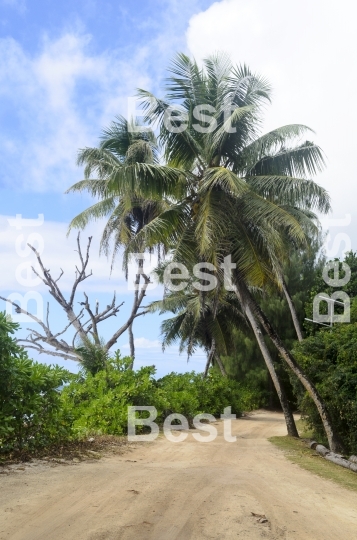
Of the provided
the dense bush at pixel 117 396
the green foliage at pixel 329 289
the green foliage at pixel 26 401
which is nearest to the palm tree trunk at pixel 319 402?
the dense bush at pixel 117 396

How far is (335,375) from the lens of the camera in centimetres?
1337

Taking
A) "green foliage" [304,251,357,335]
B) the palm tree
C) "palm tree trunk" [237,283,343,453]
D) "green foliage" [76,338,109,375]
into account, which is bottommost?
"palm tree trunk" [237,283,343,453]

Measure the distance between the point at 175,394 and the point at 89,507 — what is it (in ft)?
38.8

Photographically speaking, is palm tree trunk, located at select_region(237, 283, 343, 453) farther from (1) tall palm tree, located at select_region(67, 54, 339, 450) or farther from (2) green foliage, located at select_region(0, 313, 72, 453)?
(2) green foliage, located at select_region(0, 313, 72, 453)

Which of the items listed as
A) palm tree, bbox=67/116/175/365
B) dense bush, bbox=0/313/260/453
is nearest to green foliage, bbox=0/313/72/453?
dense bush, bbox=0/313/260/453

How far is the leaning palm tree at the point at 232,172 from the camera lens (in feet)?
49.1

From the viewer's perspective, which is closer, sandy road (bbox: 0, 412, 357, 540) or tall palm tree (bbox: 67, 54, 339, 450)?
sandy road (bbox: 0, 412, 357, 540)

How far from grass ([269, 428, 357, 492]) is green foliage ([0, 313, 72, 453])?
15.0 ft

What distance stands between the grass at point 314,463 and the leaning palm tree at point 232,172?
1500 millimetres

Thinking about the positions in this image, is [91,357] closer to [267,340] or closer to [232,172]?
[232,172]

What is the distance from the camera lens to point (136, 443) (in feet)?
40.7

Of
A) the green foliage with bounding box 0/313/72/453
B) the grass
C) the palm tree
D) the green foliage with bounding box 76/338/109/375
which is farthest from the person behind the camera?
the palm tree

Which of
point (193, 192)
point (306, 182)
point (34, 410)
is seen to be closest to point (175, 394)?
point (193, 192)

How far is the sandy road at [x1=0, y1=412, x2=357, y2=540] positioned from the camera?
17.6ft
